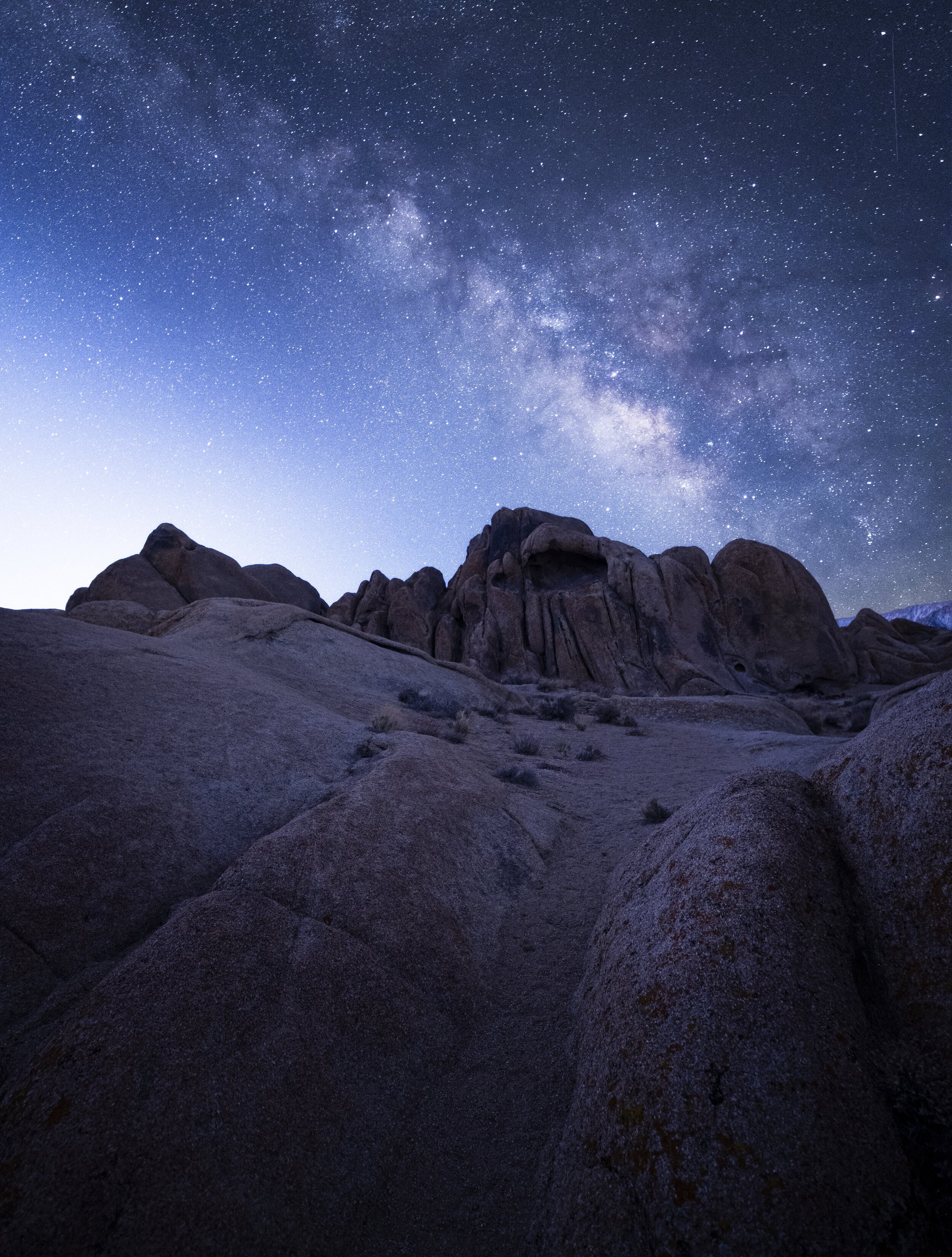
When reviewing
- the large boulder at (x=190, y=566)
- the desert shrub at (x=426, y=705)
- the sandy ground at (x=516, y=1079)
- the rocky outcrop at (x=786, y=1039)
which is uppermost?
the large boulder at (x=190, y=566)

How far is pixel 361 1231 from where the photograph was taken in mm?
2518

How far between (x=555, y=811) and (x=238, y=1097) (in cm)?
518

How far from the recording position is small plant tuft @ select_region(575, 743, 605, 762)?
36.3 ft

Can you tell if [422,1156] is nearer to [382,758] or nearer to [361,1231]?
[361,1231]

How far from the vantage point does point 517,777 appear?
27.2 feet

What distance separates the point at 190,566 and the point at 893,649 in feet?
145

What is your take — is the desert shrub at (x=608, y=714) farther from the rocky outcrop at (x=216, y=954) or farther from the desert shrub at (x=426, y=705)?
the rocky outcrop at (x=216, y=954)

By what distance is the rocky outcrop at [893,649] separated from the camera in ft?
108

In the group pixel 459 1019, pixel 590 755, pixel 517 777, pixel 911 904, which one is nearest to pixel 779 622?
pixel 590 755

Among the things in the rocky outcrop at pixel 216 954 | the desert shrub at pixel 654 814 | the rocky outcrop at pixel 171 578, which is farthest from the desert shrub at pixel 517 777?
the rocky outcrop at pixel 171 578

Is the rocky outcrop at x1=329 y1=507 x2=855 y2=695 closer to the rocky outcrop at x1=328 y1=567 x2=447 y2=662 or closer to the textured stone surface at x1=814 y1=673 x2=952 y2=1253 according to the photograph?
the rocky outcrop at x1=328 y1=567 x2=447 y2=662

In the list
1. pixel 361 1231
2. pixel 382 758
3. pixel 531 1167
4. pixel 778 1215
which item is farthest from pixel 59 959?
pixel 778 1215

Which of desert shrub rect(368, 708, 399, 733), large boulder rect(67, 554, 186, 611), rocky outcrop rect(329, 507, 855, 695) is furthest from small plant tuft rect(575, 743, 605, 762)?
large boulder rect(67, 554, 186, 611)

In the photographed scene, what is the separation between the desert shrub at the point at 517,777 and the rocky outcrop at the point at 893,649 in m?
32.0
